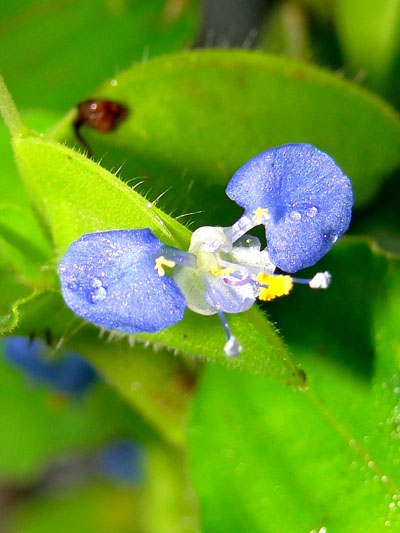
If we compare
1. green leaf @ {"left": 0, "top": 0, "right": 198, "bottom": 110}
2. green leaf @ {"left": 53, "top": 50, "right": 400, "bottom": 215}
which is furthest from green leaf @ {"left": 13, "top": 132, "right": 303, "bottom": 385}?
green leaf @ {"left": 0, "top": 0, "right": 198, "bottom": 110}

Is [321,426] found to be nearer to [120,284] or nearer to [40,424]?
[120,284]

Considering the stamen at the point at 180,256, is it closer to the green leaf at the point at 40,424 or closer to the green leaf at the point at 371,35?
the green leaf at the point at 371,35

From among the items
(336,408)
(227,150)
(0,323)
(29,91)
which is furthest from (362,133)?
(29,91)

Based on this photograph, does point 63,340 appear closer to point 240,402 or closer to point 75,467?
point 240,402

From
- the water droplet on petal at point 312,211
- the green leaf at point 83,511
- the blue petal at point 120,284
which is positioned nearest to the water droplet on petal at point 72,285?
the blue petal at point 120,284

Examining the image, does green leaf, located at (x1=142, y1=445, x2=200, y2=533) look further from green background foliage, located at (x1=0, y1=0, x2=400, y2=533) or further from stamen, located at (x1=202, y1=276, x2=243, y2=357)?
stamen, located at (x1=202, y1=276, x2=243, y2=357)

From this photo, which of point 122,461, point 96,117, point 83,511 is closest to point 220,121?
point 96,117
